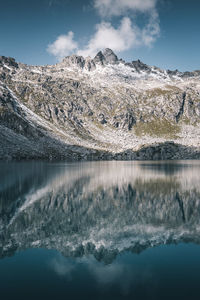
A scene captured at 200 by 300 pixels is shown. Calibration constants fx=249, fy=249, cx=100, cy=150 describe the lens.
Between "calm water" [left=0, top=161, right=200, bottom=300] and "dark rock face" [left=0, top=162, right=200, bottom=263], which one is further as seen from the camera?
"dark rock face" [left=0, top=162, right=200, bottom=263]

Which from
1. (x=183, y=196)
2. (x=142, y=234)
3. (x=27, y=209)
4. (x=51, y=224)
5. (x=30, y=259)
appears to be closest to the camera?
(x=30, y=259)

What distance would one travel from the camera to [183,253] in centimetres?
2048

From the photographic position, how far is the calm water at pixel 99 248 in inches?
582

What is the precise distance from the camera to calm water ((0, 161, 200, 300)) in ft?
48.5

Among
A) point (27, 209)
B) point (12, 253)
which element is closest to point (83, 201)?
point (27, 209)

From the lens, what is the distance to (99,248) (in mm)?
21688

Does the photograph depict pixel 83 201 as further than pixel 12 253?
Yes

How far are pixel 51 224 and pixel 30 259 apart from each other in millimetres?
9236

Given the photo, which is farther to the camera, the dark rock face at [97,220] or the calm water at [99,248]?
the dark rock face at [97,220]

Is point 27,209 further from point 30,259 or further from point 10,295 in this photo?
point 10,295

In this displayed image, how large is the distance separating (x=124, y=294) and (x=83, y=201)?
2622cm

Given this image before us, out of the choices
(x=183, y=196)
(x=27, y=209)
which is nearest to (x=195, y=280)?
(x=27, y=209)

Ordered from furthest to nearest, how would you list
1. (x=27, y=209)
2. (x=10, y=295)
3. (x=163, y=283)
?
(x=27, y=209), (x=163, y=283), (x=10, y=295)

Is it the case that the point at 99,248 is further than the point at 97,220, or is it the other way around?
the point at 97,220
